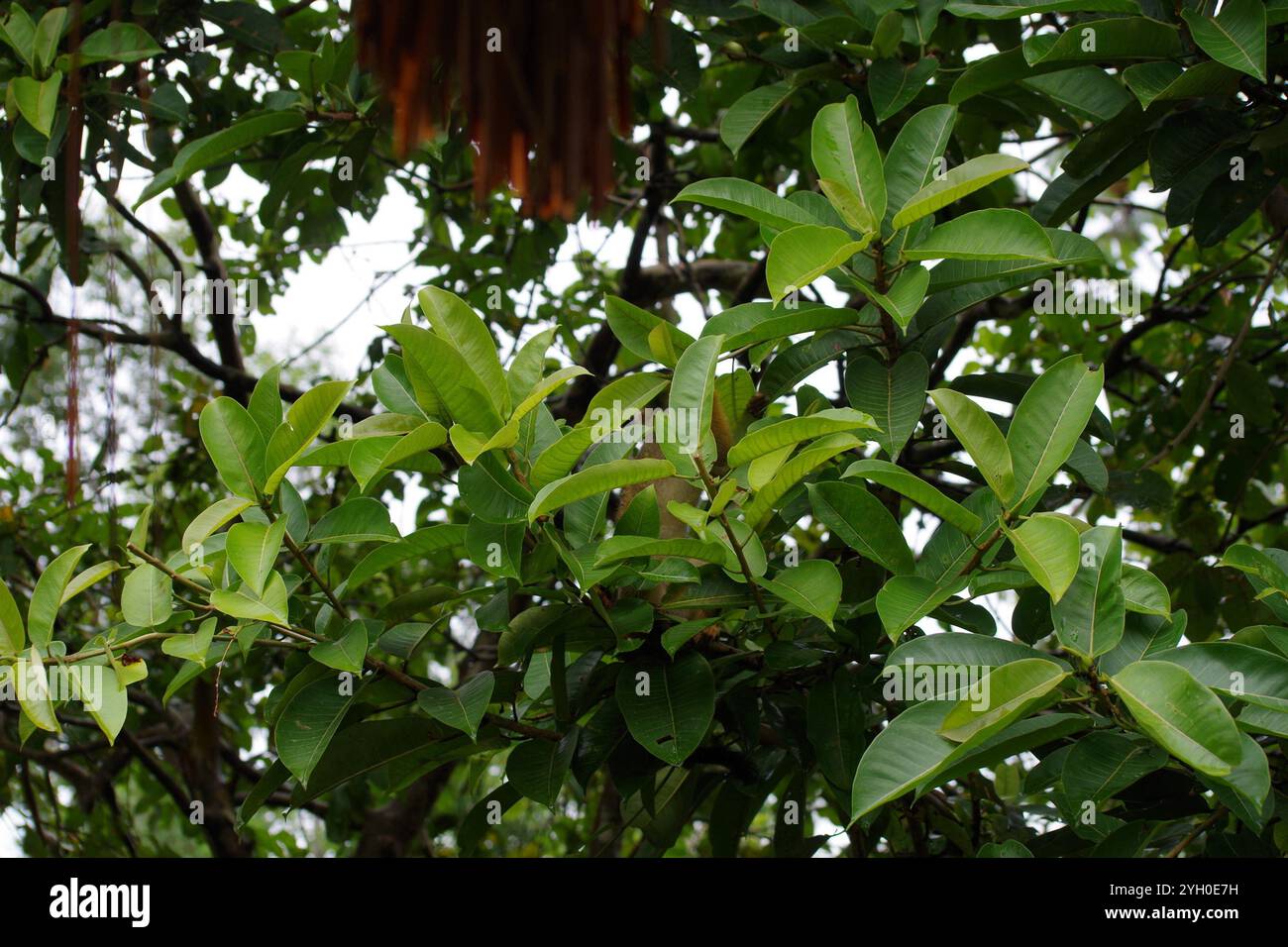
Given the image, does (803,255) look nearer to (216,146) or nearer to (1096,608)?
(1096,608)

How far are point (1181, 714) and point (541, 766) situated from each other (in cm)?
85

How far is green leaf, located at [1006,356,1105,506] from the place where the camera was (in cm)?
129

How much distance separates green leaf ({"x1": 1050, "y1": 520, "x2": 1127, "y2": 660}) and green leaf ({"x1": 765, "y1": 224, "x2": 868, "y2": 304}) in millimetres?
401

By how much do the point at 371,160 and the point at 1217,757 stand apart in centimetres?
264

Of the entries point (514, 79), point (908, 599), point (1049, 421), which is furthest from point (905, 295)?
point (514, 79)

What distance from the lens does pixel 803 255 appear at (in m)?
1.35

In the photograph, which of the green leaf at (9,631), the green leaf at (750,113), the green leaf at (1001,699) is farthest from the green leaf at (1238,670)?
the green leaf at (9,631)

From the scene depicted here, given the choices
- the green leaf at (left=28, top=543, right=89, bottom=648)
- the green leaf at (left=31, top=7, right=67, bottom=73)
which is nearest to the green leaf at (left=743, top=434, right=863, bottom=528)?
the green leaf at (left=28, top=543, right=89, bottom=648)

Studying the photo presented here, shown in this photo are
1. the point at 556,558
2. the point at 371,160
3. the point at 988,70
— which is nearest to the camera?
the point at 556,558

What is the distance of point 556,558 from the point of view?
4.81ft
